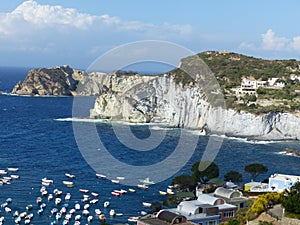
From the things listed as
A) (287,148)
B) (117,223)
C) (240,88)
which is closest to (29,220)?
(117,223)

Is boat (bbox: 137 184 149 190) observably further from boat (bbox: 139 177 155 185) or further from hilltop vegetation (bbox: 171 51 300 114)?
hilltop vegetation (bbox: 171 51 300 114)

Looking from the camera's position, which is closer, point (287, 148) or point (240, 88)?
point (287, 148)

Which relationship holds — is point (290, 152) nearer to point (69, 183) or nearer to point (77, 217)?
point (69, 183)

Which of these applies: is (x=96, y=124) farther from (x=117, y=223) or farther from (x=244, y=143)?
(x=117, y=223)

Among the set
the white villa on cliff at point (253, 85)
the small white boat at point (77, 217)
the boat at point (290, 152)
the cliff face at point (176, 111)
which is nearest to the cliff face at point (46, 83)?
the cliff face at point (176, 111)

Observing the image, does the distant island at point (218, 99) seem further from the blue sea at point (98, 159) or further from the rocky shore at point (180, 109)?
the blue sea at point (98, 159)

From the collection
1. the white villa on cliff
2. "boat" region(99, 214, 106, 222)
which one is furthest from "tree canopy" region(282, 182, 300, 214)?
the white villa on cliff
